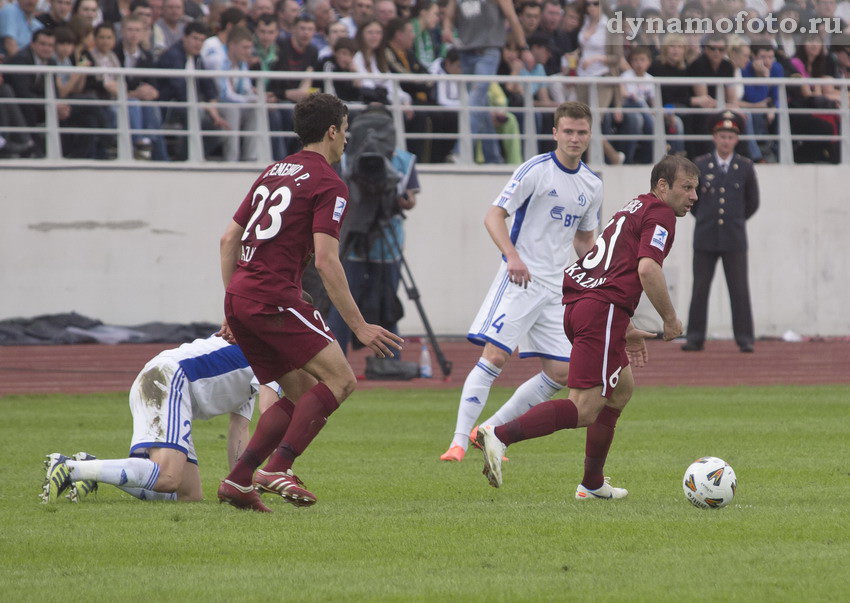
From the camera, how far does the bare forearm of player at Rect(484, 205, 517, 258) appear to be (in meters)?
9.64

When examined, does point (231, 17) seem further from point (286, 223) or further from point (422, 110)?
point (286, 223)

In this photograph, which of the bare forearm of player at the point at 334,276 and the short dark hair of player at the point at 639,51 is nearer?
the bare forearm of player at the point at 334,276

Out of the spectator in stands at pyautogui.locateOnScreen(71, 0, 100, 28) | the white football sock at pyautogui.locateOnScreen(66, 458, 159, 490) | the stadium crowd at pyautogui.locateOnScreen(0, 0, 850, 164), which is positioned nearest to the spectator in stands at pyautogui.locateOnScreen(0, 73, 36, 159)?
the stadium crowd at pyautogui.locateOnScreen(0, 0, 850, 164)

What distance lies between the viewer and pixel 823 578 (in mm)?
5527

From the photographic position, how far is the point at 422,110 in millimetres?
20703

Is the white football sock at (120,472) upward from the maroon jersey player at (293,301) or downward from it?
downward

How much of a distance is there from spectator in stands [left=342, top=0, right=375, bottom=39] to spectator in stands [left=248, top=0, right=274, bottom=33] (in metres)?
1.10

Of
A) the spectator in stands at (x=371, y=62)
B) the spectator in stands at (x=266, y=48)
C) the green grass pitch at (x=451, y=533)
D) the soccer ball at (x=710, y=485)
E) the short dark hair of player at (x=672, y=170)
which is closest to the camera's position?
the green grass pitch at (x=451, y=533)

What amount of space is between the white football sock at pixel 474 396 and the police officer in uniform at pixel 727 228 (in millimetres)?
9282

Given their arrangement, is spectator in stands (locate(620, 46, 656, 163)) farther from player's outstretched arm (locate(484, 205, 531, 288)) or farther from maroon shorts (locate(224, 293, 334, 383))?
maroon shorts (locate(224, 293, 334, 383))

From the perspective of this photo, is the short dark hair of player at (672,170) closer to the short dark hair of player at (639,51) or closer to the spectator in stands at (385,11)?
the spectator in stands at (385,11)

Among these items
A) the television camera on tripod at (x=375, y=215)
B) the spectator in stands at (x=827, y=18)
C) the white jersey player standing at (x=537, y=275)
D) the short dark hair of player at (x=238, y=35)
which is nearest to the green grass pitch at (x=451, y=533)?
the white jersey player standing at (x=537, y=275)

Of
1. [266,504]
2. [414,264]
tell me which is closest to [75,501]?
[266,504]

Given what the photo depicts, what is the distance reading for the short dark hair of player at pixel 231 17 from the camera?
19375 millimetres
